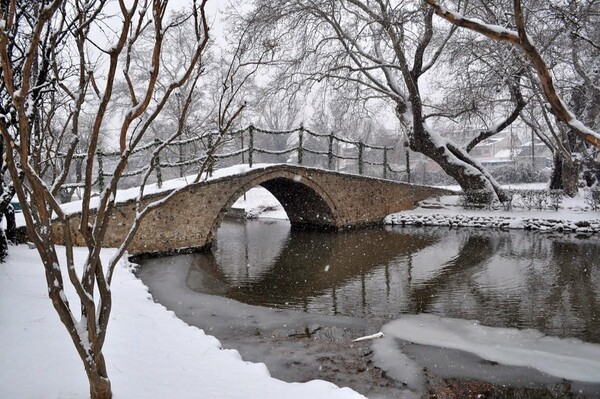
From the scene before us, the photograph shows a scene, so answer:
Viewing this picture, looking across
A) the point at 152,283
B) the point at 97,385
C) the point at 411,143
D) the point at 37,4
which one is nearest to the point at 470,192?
the point at 411,143

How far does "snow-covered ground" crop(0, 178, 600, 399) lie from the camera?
9.25 ft

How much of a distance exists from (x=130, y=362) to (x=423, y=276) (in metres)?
6.04

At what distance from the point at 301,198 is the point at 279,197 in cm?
94

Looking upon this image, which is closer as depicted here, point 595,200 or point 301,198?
point 595,200

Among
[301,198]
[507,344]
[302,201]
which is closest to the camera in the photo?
[507,344]

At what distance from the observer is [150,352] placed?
3.81 metres

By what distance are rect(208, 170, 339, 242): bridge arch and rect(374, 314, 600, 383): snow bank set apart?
706cm

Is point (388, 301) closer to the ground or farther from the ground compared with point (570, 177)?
closer to the ground

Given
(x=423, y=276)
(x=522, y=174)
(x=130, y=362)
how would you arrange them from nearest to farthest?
(x=130, y=362)
(x=423, y=276)
(x=522, y=174)

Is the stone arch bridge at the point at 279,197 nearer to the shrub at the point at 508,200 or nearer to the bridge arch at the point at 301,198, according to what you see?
the bridge arch at the point at 301,198

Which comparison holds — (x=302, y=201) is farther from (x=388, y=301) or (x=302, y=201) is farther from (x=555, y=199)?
(x=388, y=301)

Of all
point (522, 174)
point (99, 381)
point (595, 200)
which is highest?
point (522, 174)

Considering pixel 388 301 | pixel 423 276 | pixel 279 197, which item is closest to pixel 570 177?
pixel 279 197

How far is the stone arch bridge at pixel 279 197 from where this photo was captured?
9781 mm
